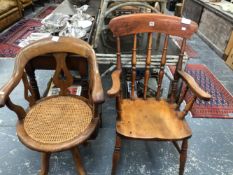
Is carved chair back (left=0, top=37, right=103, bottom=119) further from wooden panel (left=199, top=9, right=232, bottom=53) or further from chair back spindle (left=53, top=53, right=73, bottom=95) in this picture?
wooden panel (left=199, top=9, right=232, bottom=53)

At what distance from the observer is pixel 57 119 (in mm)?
1203

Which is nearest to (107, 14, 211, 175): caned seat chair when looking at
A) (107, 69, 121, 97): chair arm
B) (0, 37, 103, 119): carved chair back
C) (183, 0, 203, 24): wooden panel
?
(107, 69, 121, 97): chair arm

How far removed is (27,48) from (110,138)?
0.90 metres

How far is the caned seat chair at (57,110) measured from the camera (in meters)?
1.06

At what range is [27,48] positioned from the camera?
123cm

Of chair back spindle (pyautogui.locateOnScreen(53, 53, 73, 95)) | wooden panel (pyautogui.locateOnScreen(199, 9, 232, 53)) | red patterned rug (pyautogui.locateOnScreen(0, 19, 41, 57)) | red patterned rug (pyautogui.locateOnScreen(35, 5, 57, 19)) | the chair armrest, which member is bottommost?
red patterned rug (pyautogui.locateOnScreen(0, 19, 41, 57))

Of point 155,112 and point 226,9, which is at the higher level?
point 226,9

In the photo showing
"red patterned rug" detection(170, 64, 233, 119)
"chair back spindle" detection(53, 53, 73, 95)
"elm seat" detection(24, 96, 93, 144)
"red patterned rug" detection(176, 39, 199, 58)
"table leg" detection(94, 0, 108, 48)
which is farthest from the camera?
"red patterned rug" detection(176, 39, 199, 58)

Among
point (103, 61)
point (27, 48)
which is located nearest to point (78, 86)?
point (103, 61)

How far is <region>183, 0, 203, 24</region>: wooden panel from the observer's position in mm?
3448

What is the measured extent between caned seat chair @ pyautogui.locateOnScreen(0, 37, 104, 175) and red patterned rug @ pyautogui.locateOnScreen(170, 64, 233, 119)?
1.15m

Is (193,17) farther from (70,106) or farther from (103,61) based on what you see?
(70,106)

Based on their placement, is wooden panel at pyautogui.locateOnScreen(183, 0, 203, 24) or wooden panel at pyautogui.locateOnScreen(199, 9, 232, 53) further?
wooden panel at pyautogui.locateOnScreen(183, 0, 203, 24)

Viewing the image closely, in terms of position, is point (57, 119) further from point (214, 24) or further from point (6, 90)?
point (214, 24)
